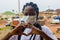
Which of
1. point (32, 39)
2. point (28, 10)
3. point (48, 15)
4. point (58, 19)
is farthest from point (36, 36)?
point (48, 15)

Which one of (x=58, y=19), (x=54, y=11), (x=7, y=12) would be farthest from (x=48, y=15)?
(x=7, y=12)

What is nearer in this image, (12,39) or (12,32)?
(12,32)

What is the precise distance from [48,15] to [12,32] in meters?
2.83

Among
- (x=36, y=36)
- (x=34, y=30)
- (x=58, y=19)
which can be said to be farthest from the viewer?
(x=58, y=19)

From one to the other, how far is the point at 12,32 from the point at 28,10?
158mm

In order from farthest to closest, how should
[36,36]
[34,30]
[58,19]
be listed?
[58,19]
[36,36]
[34,30]

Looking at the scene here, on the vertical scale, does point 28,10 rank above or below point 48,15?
above

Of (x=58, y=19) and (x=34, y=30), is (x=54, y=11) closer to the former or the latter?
(x=58, y=19)

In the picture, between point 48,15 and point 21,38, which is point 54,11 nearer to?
point 48,15

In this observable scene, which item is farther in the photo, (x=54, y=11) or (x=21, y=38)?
(x=54, y=11)

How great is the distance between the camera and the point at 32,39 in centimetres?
88

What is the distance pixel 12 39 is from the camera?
0.90 metres

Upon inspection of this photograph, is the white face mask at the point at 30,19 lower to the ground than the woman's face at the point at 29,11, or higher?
lower

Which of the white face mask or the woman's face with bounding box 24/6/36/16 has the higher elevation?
the woman's face with bounding box 24/6/36/16
